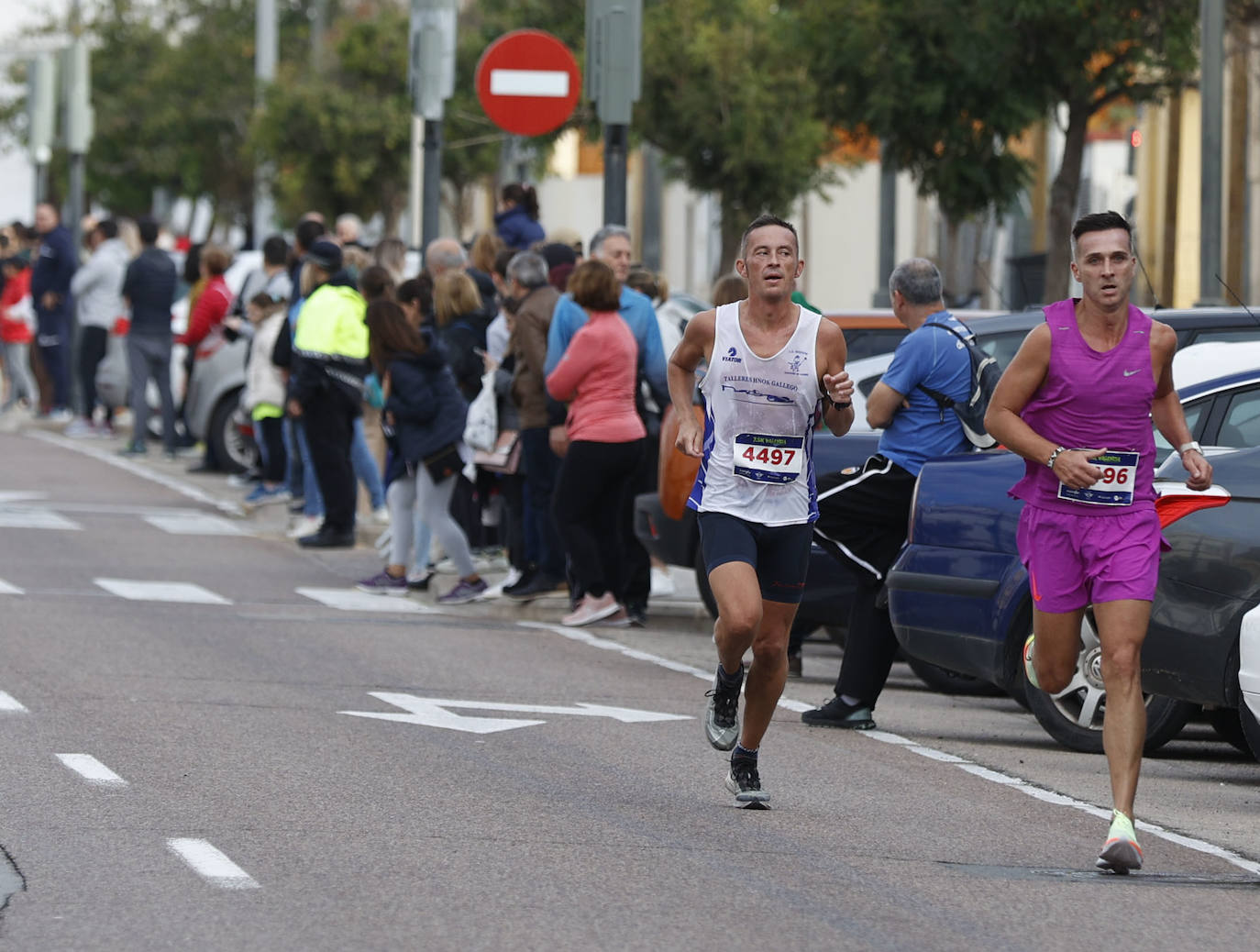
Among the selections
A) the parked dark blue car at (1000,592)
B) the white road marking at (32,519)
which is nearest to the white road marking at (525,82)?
the white road marking at (32,519)

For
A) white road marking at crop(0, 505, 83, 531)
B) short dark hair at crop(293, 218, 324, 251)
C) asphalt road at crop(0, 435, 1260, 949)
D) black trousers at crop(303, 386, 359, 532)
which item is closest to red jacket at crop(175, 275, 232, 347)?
white road marking at crop(0, 505, 83, 531)

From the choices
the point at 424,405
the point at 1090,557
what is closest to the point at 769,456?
the point at 1090,557

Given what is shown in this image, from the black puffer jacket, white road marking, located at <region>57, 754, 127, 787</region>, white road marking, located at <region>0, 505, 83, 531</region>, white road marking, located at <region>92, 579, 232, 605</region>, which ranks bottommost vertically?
white road marking, located at <region>92, 579, 232, 605</region>

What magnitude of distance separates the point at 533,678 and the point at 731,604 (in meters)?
3.64

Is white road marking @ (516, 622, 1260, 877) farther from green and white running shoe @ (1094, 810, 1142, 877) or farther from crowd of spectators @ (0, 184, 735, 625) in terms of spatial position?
crowd of spectators @ (0, 184, 735, 625)

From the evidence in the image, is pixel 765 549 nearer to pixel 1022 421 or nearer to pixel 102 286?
pixel 1022 421

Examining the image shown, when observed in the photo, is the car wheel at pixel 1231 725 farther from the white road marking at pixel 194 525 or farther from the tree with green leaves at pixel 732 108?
the tree with green leaves at pixel 732 108

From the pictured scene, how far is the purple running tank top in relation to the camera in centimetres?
758

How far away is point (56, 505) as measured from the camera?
19656 millimetres

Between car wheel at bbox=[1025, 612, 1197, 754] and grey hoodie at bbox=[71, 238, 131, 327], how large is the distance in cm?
1677

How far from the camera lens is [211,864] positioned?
277 inches

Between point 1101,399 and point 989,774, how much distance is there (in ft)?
6.83

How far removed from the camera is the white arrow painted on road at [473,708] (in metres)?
10.0

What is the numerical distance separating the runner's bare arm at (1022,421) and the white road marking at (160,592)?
7384 mm
